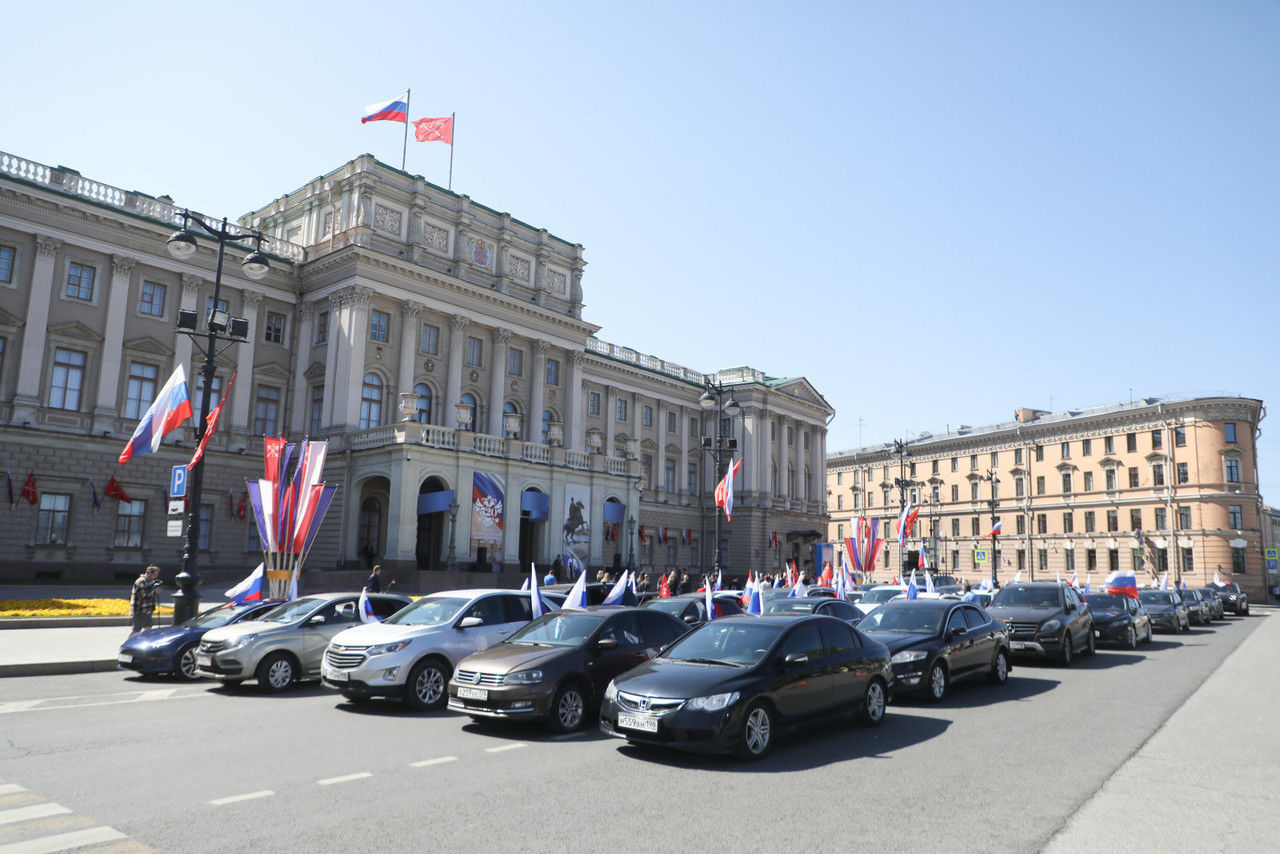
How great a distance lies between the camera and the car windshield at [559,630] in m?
11.5

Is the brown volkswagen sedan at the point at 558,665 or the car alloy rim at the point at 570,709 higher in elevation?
the brown volkswagen sedan at the point at 558,665

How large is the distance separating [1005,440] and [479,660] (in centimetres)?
7851

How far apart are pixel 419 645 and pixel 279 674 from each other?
3268 millimetres

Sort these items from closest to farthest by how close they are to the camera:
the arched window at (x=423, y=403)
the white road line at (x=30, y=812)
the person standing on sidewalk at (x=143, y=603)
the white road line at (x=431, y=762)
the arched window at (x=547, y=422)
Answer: the white road line at (x=30, y=812) → the white road line at (x=431, y=762) → the person standing on sidewalk at (x=143, y=603) → the arched window at (x=423, y=403) → the arched window at (x=547, y=422)

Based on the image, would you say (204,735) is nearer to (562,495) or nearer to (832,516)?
(562,495)

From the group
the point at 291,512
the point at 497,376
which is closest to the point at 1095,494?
the point at 497,376

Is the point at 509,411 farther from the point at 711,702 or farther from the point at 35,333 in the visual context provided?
the point at 711,702

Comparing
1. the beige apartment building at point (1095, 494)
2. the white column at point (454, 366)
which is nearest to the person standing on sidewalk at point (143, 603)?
the white column at point (454, 366)

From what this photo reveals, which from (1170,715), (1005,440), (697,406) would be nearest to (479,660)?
(1170,715)

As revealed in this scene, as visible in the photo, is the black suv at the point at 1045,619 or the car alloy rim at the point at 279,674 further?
the black suv at the point at 1045,619

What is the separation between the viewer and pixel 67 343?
35000 mm

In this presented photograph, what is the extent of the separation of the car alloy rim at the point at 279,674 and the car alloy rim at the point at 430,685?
3.21 m

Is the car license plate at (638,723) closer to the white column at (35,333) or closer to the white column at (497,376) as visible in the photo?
the white column at (35,333)

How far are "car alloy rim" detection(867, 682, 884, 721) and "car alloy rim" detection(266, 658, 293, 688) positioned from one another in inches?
365
